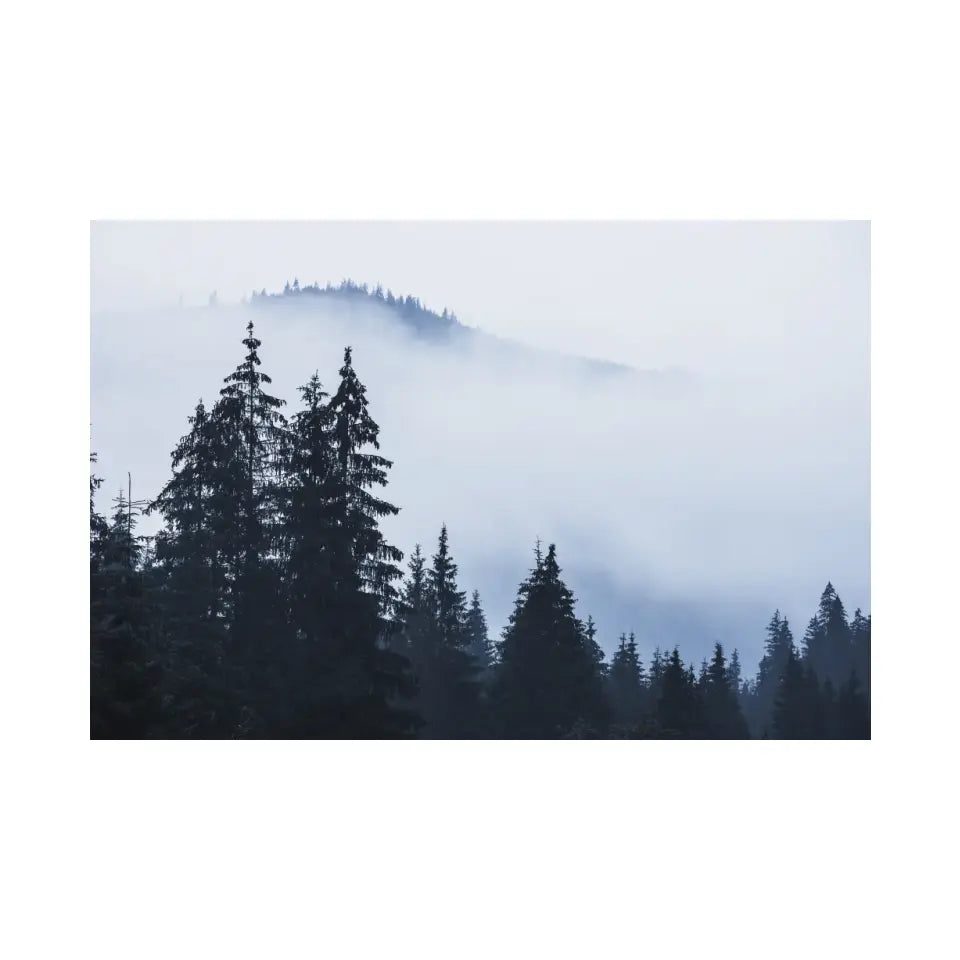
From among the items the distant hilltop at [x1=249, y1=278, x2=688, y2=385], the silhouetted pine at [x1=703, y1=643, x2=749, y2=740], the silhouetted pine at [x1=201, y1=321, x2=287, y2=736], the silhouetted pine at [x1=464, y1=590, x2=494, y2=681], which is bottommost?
the silhouetted pine at [x1=703, y1=643, x2=749, y2=740]

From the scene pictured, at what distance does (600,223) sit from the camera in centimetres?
1175

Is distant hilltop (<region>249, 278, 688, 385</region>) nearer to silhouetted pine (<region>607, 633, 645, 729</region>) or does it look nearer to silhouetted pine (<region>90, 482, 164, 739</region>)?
silhouetted pine (<region>607, 633, 645, 729</region>)

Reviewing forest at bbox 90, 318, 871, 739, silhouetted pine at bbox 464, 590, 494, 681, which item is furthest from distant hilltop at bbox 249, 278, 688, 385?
silhouetted pine at bbox 464, 590, 494, 681

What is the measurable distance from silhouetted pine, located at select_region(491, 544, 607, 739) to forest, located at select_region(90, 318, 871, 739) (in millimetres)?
18

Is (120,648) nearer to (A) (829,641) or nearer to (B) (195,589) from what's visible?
(B) (195,589)

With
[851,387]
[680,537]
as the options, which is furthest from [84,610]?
[851,387]

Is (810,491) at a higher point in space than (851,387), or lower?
lower

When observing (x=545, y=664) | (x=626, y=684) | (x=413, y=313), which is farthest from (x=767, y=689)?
(x=413, y=313)

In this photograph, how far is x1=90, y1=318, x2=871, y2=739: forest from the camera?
1159cm

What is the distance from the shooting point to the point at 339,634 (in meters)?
12.1

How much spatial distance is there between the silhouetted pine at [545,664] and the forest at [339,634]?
18mm

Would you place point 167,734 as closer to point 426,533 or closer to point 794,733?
point 426,533

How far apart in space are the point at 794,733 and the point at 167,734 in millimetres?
7542

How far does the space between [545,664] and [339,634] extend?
2627 millimetres
